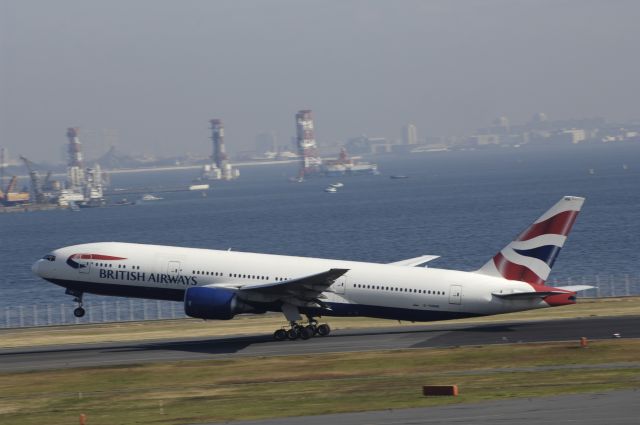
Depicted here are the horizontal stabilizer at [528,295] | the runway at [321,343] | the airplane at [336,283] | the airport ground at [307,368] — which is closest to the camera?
the airport ground at [307,368]

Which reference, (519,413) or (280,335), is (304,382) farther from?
(280,335)

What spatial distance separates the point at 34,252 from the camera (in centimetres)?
18475

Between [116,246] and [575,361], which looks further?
[116,246]

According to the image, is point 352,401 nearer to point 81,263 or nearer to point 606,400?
point 606,400

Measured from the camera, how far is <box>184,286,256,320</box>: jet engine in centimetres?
5544

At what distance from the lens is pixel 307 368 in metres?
48.1

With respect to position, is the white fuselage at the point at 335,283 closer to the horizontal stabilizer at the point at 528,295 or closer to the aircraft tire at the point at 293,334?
the horizontal stabilizer at the point at 528,295

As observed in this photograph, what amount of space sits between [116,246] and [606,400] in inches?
1285

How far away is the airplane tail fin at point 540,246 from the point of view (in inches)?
2216

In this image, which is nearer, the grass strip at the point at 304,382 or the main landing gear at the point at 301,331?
the grass strip at the point at 304,382

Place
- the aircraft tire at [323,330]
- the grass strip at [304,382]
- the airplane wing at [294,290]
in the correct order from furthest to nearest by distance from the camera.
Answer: the aircraft tire at [323,330]
the airplane wing at [294,290]
the grass strip at [304,382]

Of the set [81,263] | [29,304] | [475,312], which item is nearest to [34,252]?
[29,304]

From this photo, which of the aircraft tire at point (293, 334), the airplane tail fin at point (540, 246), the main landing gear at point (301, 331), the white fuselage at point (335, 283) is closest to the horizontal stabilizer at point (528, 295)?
the white fuselage at point (335, 283)

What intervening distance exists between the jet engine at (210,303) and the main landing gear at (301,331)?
3.44 m
